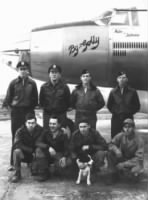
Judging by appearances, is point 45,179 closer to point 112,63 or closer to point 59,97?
point 59,97

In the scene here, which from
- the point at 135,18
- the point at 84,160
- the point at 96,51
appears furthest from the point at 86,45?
the point at 84,160

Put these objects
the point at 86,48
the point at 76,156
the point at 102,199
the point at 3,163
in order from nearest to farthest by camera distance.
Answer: the point at 102,199
the point at 76,156
the point at 3,163
the point at 86,48

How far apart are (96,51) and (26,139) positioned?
8.74 feet

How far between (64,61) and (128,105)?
1934mm

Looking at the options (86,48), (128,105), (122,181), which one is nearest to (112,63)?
(86,48)

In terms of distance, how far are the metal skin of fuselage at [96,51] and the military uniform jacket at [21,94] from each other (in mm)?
1486

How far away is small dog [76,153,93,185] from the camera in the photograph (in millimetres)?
5191

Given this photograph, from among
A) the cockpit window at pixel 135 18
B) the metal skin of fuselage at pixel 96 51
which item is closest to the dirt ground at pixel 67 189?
the metal skin of fuselage at pixel 96 51

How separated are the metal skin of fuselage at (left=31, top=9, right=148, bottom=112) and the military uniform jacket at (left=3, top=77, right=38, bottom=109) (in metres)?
1.49

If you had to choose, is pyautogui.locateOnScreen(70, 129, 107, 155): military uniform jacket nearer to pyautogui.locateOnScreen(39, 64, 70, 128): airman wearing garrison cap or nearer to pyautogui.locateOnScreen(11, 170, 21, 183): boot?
pyautogui.locateOnScreen(39, 64, 70, 128): airman wearing garrison cap

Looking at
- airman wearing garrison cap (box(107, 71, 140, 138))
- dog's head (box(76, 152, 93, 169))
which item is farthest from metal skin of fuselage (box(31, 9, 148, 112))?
dog's head (box(76, 152, 93, 169))

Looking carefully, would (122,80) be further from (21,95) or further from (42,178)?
(42,178)

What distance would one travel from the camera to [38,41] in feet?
24.6

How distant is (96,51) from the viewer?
23.7 feet
